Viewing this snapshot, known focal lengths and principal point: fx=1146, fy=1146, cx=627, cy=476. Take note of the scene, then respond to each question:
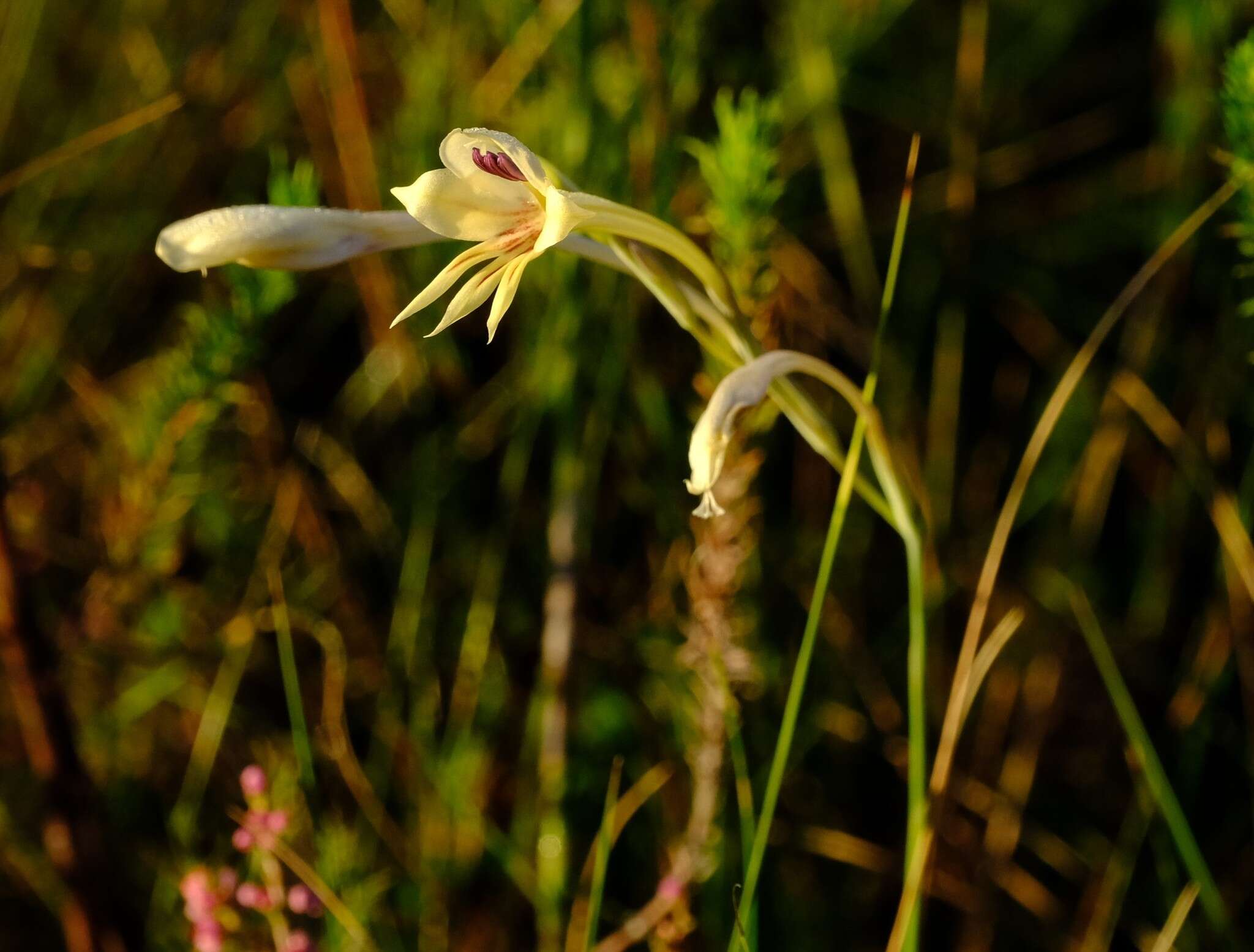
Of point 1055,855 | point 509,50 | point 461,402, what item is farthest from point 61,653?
point 1055,855

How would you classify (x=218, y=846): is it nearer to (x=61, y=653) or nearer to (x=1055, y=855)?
(x=61, y=653)

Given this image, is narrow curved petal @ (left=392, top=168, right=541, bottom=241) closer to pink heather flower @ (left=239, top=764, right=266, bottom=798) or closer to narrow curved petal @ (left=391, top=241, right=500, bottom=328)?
narrow curved petal @ (left=391, top=241, right=500, bottom=328)

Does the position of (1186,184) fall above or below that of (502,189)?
below

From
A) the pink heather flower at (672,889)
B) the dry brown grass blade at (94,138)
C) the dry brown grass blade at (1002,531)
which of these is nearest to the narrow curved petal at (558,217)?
the dry brown grass blade at (1002,531)

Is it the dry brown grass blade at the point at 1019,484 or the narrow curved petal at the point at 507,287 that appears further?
the dry brown grass blade at the point at 1019,484

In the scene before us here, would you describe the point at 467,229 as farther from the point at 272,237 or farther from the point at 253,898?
the point at 253,898

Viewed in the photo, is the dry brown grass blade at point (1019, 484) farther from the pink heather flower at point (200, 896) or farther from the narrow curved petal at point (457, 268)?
the pink heather flower at point (200, 896)
